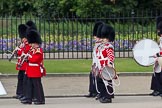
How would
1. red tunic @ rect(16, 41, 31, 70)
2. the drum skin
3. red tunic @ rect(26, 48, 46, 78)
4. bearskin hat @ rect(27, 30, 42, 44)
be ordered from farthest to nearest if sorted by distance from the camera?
the drum skin
red tunic @ rect(16, 41, 31, 70)
bearskin hat @ rect(27, 30, 42, 44)
red tunic @ rect(26, 48, 46, 78)

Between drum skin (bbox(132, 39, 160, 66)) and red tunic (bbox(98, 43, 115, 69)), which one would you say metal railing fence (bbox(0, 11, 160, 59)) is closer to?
drum skin (bbox(132, 39, 160, 66))

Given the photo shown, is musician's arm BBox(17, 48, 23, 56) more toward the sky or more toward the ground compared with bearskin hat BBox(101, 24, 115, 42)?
more toward the ground

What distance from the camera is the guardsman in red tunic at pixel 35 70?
13047mm

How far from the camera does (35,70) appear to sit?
1305 cm

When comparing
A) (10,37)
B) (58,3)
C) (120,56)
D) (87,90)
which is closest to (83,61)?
(120,56)

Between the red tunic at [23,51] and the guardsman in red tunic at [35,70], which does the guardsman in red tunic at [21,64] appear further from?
the guardsman in red tunic at [35,70]

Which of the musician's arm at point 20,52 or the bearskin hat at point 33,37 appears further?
the musician's arm at point 20,52

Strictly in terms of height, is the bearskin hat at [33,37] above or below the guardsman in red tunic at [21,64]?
above

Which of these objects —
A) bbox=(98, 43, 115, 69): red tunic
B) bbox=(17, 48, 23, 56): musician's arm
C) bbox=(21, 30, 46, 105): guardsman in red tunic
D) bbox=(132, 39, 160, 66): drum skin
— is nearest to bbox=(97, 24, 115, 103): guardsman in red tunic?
bbox=(98, 43, 115, 69): red tunic

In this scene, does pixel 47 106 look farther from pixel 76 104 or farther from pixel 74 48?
pixel 74 48

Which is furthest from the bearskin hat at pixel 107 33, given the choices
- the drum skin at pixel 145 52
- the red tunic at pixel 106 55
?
the drum skin at pixel 145 52

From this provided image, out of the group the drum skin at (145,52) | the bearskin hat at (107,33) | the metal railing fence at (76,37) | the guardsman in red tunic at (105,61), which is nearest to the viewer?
the guardsman in red tunic at (105,61)

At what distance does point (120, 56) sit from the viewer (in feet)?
73.5

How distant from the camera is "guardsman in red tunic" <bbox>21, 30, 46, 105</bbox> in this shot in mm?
13047
